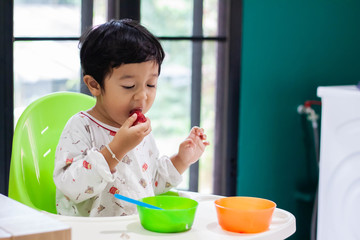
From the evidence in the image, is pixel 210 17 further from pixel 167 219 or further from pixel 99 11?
pixel 167 219

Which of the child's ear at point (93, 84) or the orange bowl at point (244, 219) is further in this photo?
the child's ear at point (93, 84)

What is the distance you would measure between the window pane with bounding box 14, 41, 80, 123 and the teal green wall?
698 millimetres

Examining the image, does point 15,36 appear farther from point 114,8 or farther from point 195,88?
point 195,88

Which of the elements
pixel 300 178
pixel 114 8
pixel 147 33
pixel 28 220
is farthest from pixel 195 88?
pixel 28 220

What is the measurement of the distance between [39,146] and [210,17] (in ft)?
3.14

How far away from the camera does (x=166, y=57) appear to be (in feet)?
Result: 6.59

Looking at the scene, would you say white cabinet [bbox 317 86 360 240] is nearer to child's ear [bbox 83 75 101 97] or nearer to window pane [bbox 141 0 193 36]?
window pane [bbox 141 0 193 36]

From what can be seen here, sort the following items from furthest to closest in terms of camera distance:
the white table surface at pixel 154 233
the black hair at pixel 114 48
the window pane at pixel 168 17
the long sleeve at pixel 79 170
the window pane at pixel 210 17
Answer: the window pane at pixel 210 17, the window pane at pixel 168 17, the black hair at pixel 114 48, the long sleeve at pixel 79 170, the white table surface at pixel 154 233

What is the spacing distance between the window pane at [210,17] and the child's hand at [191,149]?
2.70ft

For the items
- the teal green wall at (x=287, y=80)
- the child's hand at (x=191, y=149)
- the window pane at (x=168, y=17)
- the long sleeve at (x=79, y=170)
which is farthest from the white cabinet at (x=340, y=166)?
the long sleeve at (x=79, y=170)

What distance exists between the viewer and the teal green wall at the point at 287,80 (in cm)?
217

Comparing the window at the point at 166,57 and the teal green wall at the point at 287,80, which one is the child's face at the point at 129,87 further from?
the teal green wall at the point at 287,80

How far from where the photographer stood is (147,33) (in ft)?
4.29

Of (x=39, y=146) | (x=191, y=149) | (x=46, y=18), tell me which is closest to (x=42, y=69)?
(x=46, y=18)
